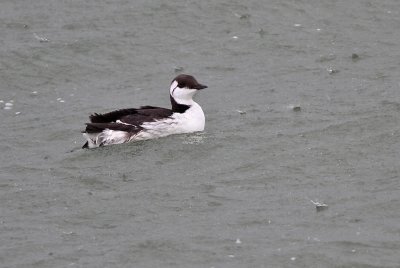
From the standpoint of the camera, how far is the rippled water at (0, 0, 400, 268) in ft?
28.2

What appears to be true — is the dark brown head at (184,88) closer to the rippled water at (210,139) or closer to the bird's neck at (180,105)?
the bird's neck at (180,105)

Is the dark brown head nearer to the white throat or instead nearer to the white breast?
the white throat

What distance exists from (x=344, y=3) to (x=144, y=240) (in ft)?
35.6

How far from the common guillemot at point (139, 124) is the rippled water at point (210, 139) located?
0.17 m

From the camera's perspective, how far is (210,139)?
1220 centimetres

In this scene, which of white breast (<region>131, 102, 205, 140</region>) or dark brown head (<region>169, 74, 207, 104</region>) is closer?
white breast (<region>131, 102, 205, 140</region>)

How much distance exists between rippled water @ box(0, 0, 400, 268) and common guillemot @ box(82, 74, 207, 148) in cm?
17

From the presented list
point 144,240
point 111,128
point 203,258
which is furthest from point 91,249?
point 111,128

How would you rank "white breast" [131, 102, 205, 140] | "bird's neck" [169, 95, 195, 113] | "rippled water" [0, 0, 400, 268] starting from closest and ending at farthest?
"rippled water" [0, 0, 400, 268] → "white breast" [131, 102, 205, 140] → "bird's neck" [169, 95, 195, 113]

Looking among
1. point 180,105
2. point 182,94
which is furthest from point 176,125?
point 182,94

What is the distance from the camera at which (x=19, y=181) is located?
35.9 ft

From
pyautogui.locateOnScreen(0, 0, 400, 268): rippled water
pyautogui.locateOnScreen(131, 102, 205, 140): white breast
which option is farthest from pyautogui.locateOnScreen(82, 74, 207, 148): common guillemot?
pyautogui.locateOnScreen(0, 0, 400, 268): rippled water

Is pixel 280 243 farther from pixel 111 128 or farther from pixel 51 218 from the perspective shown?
pixel 111 128

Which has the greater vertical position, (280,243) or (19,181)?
(280,243)
